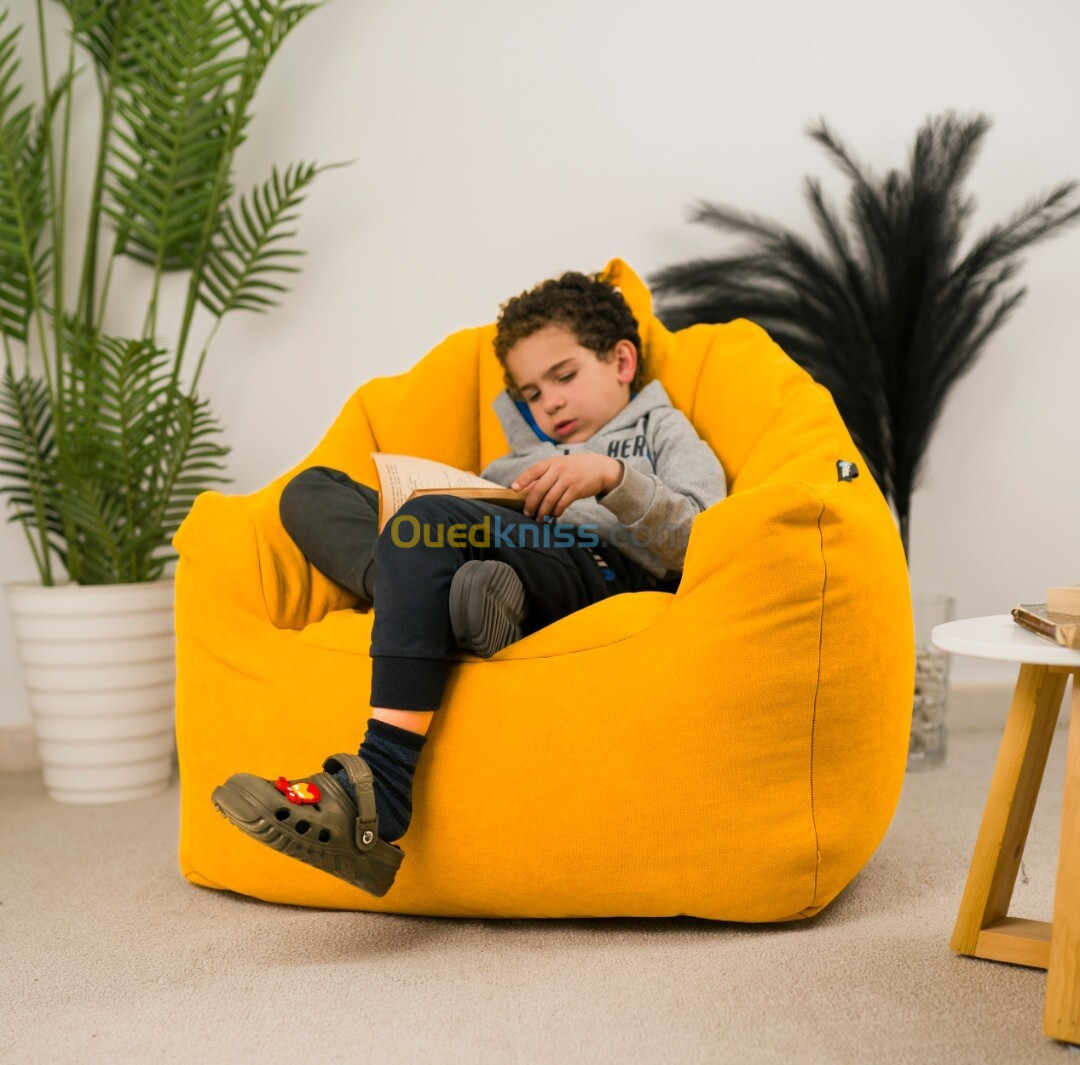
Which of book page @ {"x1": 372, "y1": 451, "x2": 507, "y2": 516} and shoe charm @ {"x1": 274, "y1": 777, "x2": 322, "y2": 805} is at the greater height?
book page @ {"x1": 372, "y1": 451, "x2": 507, "y2": 516}

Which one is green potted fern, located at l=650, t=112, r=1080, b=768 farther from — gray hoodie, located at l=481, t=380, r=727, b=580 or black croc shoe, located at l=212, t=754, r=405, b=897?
black croc shoe, located at l=212, t=754, r=405, b=897

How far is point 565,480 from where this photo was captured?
56.6 inches

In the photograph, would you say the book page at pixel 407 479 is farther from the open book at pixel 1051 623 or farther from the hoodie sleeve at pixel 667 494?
the open book at pixel 1051 623

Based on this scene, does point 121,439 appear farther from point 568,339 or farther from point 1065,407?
point 1065,407

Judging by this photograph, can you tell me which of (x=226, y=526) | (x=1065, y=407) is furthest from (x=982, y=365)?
(x=226, y=526)

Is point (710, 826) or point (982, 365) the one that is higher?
point (982, 365)

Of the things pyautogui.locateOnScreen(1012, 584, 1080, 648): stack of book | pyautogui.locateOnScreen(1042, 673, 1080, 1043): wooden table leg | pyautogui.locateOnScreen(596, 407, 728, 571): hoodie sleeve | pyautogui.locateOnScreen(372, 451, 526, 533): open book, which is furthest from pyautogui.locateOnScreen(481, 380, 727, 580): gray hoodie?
pyautogui.locateOnScreen(1042, 673, 1080, 1043): wooden table leg

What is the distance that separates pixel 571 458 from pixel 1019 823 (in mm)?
684

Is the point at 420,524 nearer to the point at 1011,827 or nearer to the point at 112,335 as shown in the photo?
the point at 1011,827

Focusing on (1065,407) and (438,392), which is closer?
(438,392)

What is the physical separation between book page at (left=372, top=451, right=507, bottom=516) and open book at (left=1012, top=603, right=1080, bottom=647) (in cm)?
71

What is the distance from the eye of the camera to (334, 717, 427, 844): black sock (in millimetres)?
1284

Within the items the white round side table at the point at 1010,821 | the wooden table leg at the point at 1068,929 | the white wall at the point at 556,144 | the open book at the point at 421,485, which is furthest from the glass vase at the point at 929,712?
the wooden table leg at the point at 1068,929

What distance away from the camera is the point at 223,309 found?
2.40 meters
